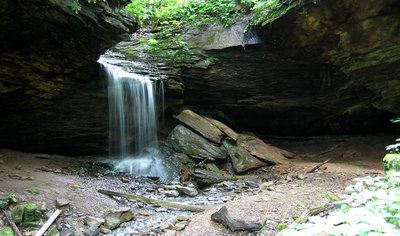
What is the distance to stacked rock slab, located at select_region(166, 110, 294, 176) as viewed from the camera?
8117mm

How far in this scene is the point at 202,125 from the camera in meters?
8.72

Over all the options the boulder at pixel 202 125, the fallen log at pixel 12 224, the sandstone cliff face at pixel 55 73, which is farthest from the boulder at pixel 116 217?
the boulder at pixel 202 125

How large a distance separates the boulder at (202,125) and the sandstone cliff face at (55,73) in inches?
113

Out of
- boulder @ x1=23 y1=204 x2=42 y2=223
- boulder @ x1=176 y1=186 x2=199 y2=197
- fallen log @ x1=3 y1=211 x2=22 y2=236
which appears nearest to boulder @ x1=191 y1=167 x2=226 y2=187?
boulder @ x1=176 y1=186 x2=199 y2=197

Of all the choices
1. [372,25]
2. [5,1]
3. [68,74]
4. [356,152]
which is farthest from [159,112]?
[356,152]

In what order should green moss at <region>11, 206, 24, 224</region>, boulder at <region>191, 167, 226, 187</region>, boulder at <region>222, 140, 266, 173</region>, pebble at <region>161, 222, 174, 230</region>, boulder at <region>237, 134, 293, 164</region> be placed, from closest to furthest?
green moss at <region>11, 206, 24, 224</region>, pebble at <region>161, 222, 174, 230</region>, boulder at <region>191, 167, 226, 187</region>, boulder at <region>222, 140, 266, 173</region>, boulder at <region>237, 134, 293, 164</region>

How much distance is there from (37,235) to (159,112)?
6.15 m

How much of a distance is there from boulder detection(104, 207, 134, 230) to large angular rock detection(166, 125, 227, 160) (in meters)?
4.32

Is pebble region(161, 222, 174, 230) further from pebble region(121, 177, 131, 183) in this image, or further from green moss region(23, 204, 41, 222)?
pebble region(121, 177, 131, 183)

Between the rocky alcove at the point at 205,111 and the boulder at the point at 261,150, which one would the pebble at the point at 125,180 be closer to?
the rocky alcove at the point at 205,111

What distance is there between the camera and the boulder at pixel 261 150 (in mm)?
8438

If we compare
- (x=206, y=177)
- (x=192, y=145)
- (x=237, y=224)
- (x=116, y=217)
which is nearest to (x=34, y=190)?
(x=116, y=217)

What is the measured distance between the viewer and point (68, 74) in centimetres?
620

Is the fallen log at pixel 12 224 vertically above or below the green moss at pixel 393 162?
below
